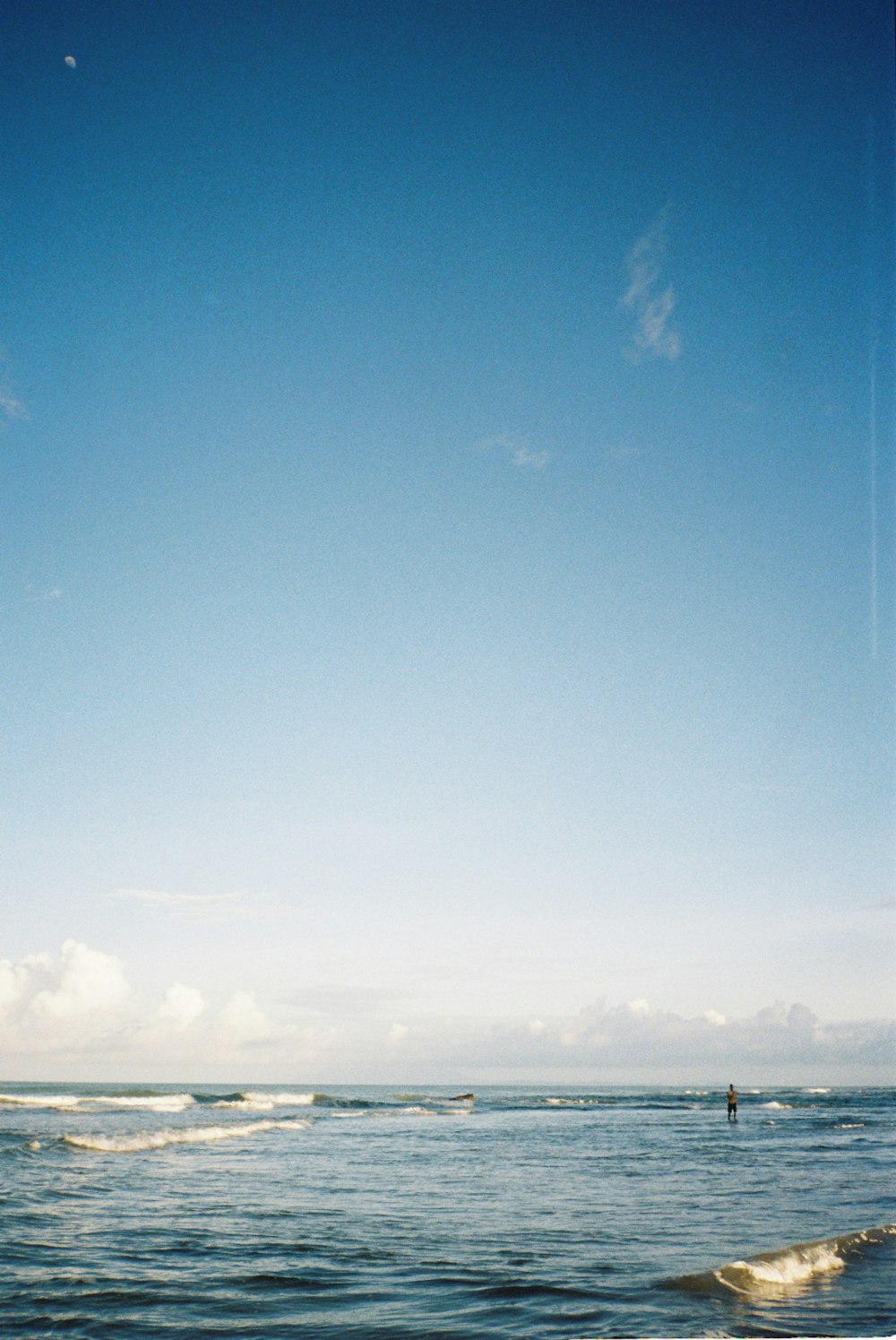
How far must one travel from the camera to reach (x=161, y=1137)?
3459 cm

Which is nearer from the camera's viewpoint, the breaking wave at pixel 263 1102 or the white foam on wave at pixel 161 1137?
the white foam on wave at pixel 161 1137

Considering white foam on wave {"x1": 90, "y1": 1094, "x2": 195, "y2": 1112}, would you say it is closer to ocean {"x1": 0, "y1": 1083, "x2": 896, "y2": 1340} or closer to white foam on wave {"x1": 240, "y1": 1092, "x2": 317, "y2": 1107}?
white foam on wave {"x1": 240, "y1": 1092, "x2": 317, "y2": 1107}

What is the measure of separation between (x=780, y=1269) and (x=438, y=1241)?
215 inches

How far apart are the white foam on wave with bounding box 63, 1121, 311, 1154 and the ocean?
9.4 inches

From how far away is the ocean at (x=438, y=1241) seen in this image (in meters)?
10.3

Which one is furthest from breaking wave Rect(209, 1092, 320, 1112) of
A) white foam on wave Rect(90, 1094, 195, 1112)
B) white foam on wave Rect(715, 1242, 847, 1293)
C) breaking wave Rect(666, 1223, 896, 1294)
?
white foam on wave Rect(715, 1242, 847, 1293)

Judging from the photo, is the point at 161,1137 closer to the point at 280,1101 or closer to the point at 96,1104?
the point at 96,1104

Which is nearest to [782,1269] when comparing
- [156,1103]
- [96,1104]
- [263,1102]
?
[96,1104]

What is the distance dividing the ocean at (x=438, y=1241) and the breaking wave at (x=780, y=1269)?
0.04 metres

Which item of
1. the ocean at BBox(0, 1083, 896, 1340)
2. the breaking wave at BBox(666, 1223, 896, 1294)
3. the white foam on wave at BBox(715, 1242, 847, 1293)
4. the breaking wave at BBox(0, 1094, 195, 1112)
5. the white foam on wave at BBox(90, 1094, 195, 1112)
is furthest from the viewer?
the white foam on wave at BBox(90, 1094, 195, 1112)

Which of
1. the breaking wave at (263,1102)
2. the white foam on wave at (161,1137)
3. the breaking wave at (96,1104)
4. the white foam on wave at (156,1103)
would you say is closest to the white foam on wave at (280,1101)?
the breaking wave at (263,1102)

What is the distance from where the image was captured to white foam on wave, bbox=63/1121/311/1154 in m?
30.4

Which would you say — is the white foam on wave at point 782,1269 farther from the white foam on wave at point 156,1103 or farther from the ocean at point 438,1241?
the white foam on wave at point 156,1103

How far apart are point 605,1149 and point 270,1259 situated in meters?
23.7
